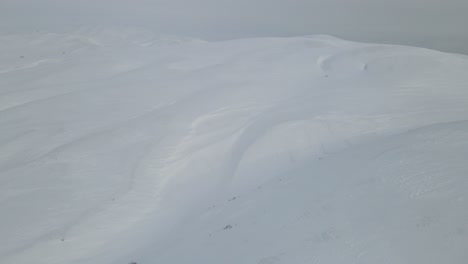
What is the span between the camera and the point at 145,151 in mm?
7828

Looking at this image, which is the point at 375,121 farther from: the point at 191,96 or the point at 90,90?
the point at 90,90

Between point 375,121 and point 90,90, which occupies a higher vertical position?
point 375,121

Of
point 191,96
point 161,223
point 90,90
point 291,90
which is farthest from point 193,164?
point 90,90

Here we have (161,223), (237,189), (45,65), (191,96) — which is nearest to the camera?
(161,223)

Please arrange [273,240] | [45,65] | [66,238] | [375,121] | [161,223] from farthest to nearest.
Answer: [45,65], [375,121], [161,223], [66,238], [273,240]

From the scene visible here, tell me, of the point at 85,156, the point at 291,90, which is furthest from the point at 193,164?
the point at 291,90

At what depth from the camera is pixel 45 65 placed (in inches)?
583

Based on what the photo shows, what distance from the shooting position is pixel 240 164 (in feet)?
24.4

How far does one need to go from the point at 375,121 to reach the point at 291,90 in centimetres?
316

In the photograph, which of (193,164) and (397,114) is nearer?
(193,164)

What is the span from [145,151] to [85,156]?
46.0 inches

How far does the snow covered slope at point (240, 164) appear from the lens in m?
4.73

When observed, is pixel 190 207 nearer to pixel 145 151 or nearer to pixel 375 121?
pixel 145 151

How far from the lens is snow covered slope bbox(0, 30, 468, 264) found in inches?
186
